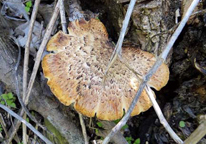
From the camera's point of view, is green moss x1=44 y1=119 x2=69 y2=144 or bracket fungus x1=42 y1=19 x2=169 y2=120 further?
green moss x1=44 y1=119 x2=69 y2=144

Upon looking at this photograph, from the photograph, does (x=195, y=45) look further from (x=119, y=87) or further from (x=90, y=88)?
(x=90, y=88)

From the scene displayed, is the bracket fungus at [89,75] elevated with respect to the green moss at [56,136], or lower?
elevated

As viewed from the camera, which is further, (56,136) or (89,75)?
(56,136)

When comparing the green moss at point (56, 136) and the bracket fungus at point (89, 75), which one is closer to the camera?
the bracket fungus at point (89, 75)

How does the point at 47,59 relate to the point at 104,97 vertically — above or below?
above

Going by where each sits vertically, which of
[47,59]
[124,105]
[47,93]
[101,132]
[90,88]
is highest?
[47,59]

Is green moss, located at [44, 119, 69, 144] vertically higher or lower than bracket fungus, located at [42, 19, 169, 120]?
lower

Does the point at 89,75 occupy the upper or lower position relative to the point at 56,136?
upper

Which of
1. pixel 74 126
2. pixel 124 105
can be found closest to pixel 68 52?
pixel 124 105
